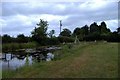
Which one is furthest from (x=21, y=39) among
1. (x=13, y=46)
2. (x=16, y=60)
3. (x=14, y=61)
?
(x=14, y=61)

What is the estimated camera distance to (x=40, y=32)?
7144 centimetres

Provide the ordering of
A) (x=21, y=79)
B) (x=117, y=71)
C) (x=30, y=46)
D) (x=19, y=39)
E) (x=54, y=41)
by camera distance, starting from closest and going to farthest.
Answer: (x=21, y=79) → (x=117, y=71) → (x=30, y=46) → (x=19, y=39) → (x=54, y=41)

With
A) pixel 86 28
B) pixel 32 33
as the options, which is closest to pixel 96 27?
pixel 86 28

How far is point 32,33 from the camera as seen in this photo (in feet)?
239

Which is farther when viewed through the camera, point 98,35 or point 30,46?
point 98,35

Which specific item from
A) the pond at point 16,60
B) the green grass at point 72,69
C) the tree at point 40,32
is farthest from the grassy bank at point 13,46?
the green grass at point 72,69

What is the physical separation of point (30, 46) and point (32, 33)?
41.1 ft

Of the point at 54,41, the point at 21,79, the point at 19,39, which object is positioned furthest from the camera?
the point at 54,41

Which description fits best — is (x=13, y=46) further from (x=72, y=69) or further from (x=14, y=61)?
(x=72, y=69)

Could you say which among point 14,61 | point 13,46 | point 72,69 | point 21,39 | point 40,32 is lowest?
point 14,61

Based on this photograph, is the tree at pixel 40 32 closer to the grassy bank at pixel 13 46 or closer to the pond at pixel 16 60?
the grassy bank at pixel 13 46

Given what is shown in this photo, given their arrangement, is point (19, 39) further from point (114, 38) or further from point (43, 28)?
point (114, 38)

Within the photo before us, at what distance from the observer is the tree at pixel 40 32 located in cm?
7038

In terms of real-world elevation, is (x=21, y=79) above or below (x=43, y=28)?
below
